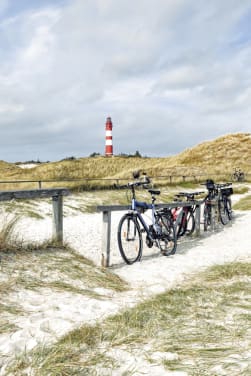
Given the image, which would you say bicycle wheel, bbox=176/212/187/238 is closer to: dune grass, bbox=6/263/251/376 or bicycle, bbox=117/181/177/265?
bicycle, bbox=117/181/177/265

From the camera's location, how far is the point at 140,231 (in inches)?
261

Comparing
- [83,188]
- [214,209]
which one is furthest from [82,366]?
[83,188]

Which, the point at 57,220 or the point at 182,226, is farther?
the point at 182,226

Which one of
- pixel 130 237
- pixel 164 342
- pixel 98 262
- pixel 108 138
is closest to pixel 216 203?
pixel 130 237

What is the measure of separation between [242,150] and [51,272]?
4149cm

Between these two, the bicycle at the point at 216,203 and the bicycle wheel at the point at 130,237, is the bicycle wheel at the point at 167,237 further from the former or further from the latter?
the bicycle at the point at 216,203

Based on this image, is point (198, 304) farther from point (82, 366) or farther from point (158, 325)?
point (82, 366)

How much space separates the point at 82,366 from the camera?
2.81 meters

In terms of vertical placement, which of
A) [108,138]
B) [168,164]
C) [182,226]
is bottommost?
[182,226]

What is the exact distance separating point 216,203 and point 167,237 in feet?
13.7

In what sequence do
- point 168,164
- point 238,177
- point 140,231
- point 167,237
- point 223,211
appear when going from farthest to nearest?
point 168,164 → point 238,177 → point 223,211 → point 167,237 → point 140,231

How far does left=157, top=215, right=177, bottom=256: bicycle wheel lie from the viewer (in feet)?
23.6

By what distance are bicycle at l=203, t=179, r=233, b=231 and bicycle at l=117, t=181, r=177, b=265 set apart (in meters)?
3.02

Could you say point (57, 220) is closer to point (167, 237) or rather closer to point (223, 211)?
point (167, 237)
